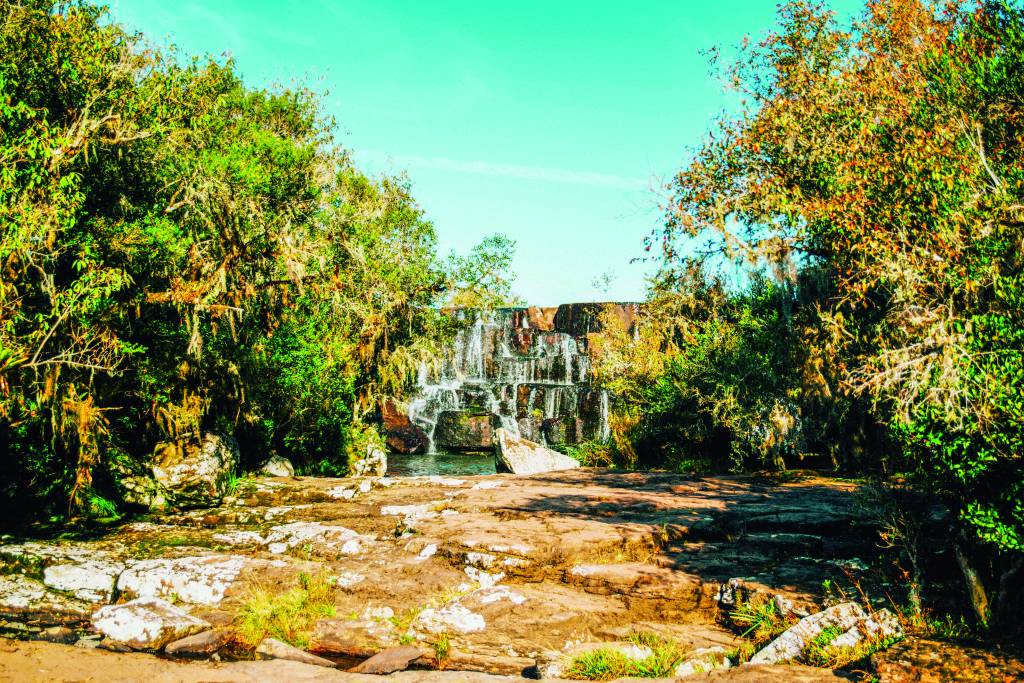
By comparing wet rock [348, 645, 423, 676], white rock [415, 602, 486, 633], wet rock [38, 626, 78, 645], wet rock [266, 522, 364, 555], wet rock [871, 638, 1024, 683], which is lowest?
wet rock [38, 626, 78, 645]

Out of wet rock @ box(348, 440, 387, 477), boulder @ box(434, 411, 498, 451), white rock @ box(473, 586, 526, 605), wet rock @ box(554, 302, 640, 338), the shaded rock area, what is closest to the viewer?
white rock @ box(473, 586, 526, 605)

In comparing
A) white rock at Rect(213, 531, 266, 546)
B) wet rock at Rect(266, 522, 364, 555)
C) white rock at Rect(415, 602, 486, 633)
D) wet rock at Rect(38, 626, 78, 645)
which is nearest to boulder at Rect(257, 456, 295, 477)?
white rock at Rect(213, 531, 266, 546)

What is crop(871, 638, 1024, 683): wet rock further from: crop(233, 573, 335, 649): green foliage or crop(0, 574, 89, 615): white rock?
crop(0, 574, 89, 615): white rock

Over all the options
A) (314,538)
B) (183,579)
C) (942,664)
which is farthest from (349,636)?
(942,664)

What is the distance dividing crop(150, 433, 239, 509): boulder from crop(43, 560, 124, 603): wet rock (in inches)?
140

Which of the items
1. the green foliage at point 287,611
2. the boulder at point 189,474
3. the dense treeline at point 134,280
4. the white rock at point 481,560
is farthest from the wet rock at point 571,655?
the boulder at point 189,474

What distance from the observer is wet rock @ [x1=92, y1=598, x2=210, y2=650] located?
29.5ft

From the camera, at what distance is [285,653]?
865cm

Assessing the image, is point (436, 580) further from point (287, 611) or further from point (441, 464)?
point (441, 464)

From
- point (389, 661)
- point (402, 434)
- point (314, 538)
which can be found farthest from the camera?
point (402, 434)

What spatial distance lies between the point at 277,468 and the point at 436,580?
34.7 feet

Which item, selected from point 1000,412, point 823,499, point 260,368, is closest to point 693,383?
point 823,499

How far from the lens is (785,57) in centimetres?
1881

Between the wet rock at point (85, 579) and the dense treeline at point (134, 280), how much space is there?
5.90ft
